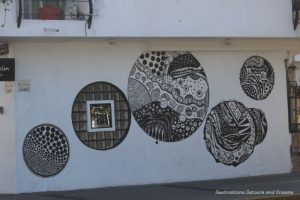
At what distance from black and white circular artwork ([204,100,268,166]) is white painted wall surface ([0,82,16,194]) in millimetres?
4889

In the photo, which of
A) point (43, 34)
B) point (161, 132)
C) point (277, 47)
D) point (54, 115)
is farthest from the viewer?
point (277, 47)

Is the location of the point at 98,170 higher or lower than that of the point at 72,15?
lower

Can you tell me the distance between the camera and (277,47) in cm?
1689

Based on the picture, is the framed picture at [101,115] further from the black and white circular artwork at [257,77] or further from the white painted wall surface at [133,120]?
the black and white circular artwork at [257,77]

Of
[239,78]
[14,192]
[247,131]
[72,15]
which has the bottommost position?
[14,192]

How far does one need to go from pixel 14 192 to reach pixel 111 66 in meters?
3.71

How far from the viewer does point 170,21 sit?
48.3 feet

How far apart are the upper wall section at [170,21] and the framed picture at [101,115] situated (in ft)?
6.01

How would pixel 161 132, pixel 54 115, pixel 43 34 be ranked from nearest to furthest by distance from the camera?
pixel 43 34 < pixel 54 115 < pixel 161 132

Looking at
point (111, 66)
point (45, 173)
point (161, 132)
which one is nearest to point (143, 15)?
point (111, 66)

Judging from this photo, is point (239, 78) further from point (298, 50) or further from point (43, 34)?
point (43, 34)

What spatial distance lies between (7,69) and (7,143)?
169 centimetres

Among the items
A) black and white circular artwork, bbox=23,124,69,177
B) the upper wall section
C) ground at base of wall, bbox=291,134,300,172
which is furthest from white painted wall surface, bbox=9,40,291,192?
the upper wall section

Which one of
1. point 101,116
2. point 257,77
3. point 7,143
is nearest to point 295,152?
point 257,77
